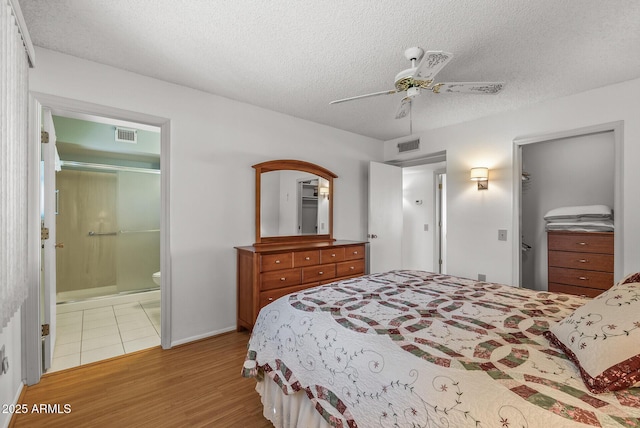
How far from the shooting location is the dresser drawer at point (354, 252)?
3553 millimetres

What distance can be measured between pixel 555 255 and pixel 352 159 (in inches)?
112

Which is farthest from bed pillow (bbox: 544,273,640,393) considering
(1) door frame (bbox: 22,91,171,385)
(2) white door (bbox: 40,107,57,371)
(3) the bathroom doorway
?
(3) the bathroom doorway

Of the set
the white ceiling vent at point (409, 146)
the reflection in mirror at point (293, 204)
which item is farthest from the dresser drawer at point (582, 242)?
the reflection in mirror at point (293, 204)

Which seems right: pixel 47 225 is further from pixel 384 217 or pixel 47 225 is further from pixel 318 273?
pixel 384 217

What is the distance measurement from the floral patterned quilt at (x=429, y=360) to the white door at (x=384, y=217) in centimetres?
236

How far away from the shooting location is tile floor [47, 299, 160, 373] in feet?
8.43

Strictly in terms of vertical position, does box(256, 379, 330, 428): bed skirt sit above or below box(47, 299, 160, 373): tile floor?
above

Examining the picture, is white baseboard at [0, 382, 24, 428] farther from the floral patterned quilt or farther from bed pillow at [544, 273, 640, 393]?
bed pillow at [544, 273, 640, 393]

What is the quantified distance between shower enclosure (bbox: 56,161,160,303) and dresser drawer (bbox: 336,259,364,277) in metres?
3.10

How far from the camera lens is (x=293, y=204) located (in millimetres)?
3678

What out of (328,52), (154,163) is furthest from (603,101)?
(154,163)

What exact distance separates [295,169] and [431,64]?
2183 mm

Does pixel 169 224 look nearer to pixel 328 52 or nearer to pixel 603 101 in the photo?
pixel 328 52

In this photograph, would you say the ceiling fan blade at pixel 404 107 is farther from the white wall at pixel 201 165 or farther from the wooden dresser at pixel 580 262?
the wooden dresser at pixel 580 262
